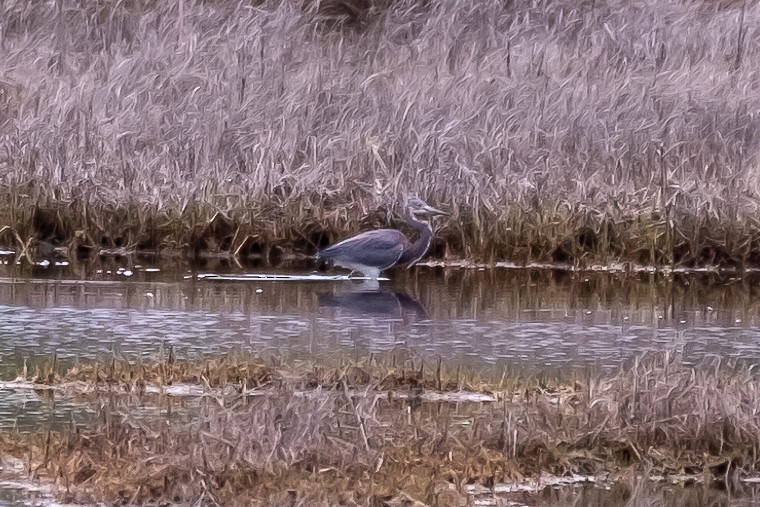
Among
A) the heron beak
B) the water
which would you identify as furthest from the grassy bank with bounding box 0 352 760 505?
the heron beak

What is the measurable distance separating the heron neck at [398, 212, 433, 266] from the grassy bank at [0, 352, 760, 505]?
3626 millimetres

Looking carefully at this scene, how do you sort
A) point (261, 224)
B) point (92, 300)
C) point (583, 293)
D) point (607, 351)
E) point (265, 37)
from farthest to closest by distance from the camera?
point (265, 37), point (261, 224), point (583, 293), point (92, 300), point (607, 351)

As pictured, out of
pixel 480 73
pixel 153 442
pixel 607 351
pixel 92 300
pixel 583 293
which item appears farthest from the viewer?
pixel 480 73

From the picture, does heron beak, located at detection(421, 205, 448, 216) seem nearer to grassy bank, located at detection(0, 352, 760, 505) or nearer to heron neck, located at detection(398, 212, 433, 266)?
heron neck, located at detection(398, 212, 433, 266)

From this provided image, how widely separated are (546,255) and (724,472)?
562 cm

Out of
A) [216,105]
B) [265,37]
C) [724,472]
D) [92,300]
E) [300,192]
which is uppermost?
[265,37]

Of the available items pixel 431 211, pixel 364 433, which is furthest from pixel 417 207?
pixel 364 433

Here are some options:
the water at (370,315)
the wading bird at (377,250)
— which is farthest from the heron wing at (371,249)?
the water at (370,315)

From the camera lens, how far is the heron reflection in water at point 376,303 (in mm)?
9344

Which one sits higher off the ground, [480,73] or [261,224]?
[480,73]

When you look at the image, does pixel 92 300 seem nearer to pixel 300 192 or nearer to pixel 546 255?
pixel 300 192

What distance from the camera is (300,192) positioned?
1137cm

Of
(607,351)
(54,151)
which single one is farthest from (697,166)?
(54,151)

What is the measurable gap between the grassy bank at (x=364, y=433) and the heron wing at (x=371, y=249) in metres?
3.39
